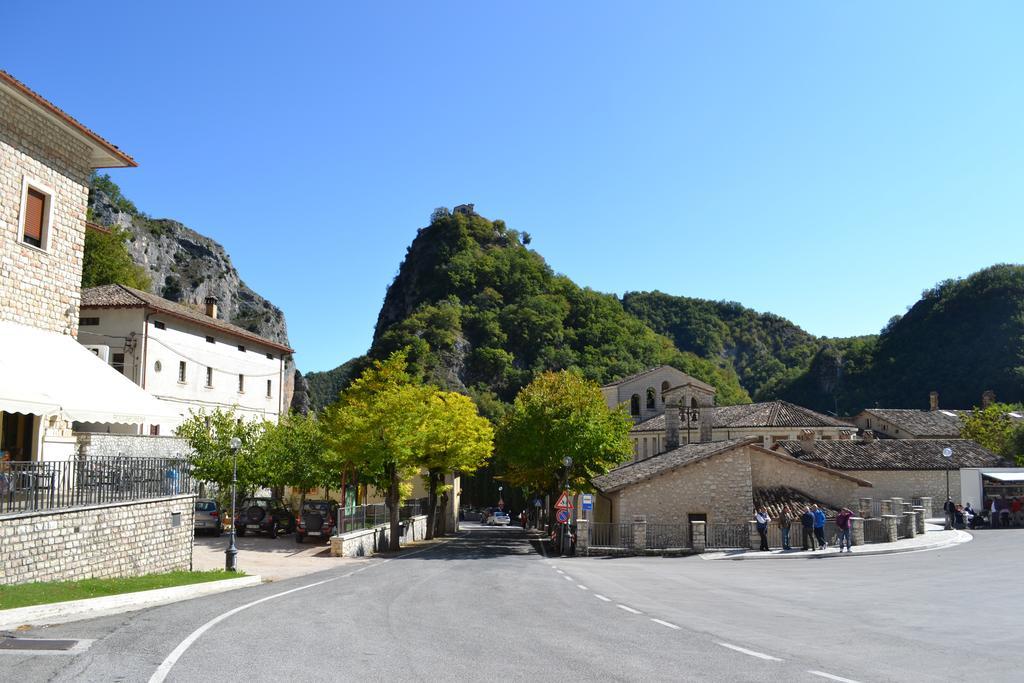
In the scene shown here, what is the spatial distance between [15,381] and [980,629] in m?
18.5

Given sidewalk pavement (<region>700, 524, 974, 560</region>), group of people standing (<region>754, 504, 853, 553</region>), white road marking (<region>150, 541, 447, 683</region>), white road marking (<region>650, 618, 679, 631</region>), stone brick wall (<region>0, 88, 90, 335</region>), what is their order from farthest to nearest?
group of people standing (<region>754, 504, 853, 553</region>)
sidewalk pavement (<region>700, 524, 974, 560</region>)
stone brick wall (<region>0, 88, 90, 335</region>)
white road marking (<region>650, 618, 679, 631</region>)
white road marking (<region>150, 541, 447, 683</region>)

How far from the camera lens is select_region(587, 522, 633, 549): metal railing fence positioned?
106ft

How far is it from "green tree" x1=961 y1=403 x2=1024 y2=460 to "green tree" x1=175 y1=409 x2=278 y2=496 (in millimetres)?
48428

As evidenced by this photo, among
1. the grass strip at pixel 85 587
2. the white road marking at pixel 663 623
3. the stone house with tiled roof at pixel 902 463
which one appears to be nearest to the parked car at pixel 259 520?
the grass strip at pixel 85 587

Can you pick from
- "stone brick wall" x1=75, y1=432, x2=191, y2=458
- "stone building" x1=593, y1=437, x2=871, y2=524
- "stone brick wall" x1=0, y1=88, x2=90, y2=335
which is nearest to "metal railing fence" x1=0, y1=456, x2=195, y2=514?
"stone brick wall" x1=0, y1=88, x2=90, y2=335

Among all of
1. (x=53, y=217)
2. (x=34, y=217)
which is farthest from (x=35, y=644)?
(x=53, y=217)

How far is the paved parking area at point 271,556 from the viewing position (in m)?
23.6

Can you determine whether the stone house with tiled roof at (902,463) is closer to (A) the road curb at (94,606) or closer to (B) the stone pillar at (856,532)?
(B) the stone pillar at (856,532)

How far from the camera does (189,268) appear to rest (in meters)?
95.4

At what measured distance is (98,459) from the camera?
18.4 metres

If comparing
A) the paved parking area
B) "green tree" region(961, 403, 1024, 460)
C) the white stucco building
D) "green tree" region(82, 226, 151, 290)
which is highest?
"green tree" region(82, 226, 151, 290)

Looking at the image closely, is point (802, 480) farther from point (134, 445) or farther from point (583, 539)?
point (134, 445)

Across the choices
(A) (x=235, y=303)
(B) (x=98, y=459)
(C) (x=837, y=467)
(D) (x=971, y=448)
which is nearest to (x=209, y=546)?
(B) (x=98, y=459)

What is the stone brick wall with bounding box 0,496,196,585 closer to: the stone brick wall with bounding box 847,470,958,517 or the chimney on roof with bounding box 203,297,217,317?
the chimney on roof with bounding box 203,297,217,317
